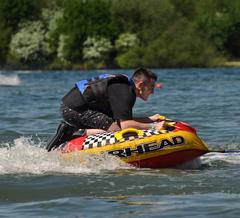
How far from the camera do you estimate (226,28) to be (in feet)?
259

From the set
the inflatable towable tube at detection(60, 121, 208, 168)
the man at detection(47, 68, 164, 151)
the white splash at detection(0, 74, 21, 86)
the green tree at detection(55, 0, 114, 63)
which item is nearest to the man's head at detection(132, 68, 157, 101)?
the man at detection(47, 68, 164, 151)

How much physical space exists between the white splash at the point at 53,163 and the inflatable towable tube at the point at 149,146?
0.27 ft

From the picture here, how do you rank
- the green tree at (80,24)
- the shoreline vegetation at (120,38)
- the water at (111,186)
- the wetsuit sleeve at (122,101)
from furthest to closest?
the green tree at (80,24), the shoreline vegetation at (120,38), the wetsuit sleeve at (122,101), the water at (111,186)

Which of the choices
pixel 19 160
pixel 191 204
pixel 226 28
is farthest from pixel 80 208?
pixel 226 28

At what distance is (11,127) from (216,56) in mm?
59093

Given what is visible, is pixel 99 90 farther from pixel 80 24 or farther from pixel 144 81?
pixel 80 24

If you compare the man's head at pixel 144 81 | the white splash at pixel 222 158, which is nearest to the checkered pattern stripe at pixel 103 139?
the man's head at pixel 144 81

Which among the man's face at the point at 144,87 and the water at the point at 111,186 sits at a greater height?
the man's face at the point at 144,87

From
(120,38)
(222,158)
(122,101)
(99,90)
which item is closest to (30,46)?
(120,38)

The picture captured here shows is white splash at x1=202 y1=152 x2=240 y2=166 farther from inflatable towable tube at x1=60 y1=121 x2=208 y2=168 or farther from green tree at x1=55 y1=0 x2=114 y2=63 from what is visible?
green tree at x1=55 y1=0 x2=114 y2=63

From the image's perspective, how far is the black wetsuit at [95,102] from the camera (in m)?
8.87

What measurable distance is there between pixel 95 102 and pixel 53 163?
0.86 meters

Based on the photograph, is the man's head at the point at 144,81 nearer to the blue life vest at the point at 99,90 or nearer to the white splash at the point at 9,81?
the blue life vest at the point at 99,90

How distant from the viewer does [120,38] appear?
237 feet
